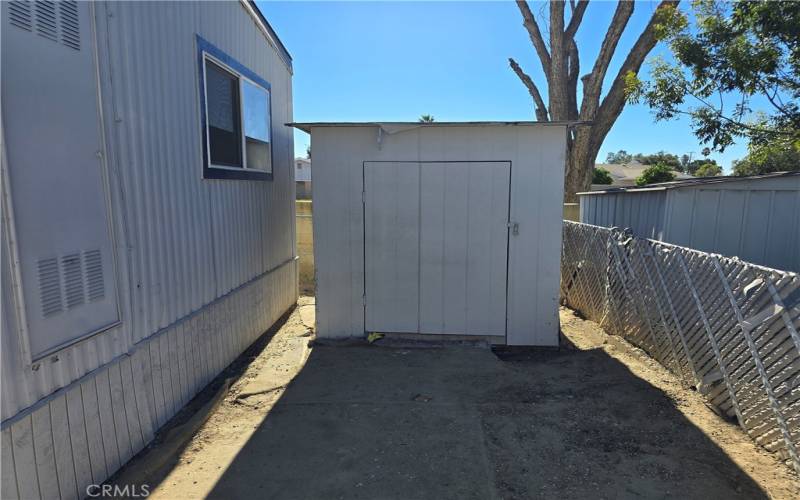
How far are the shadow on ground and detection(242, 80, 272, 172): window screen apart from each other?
2.68 metres

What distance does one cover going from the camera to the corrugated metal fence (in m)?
2.78

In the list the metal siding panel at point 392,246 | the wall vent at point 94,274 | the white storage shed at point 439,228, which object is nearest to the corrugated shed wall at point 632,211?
the white storage shed at point 439,228

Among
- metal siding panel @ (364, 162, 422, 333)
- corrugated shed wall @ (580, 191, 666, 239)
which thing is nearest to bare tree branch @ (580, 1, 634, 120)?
corrugated shed wall @ (580, 191, 666, 239)

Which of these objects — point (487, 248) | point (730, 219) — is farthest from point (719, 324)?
point (730, 219)

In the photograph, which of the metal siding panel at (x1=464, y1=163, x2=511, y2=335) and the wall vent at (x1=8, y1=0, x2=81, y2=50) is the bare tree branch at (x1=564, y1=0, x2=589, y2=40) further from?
the wall vent at (x1=8, y1=0, x2=81, y2=50)

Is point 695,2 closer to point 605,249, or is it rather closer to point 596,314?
point 605,249

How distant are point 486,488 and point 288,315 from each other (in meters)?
4.76

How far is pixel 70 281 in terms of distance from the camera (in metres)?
2.41

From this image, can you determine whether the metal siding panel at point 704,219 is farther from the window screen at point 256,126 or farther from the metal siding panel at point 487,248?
the window screen at point 256,126

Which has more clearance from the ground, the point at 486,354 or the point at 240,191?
the point at 240,191

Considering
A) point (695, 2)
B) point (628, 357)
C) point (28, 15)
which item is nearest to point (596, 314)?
point (628, 357)

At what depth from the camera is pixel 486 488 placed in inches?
105

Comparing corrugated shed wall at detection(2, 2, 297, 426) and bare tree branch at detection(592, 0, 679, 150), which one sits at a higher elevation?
bare tree branch at detection(592, 0, 679, 150)

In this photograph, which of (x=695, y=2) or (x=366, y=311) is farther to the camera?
(x=695, y=2)
